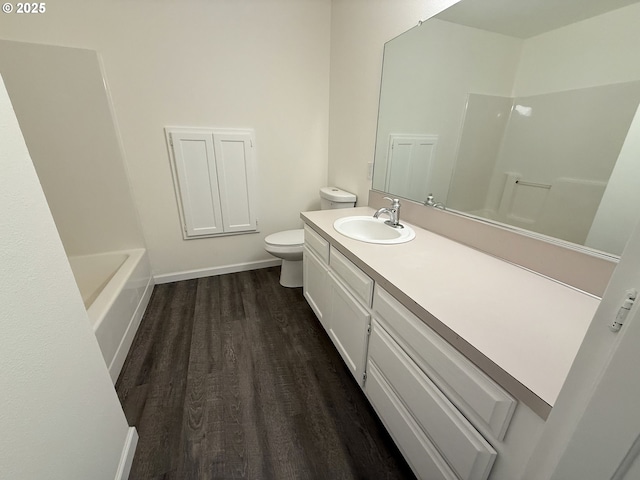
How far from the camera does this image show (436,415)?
2.52 feet

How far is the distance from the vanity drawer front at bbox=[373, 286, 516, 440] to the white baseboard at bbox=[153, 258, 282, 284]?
1.90 m

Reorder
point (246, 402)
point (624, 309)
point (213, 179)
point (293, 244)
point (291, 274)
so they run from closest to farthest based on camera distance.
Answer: point (624, 309)
point (246, 402)
point (293, 244)
point (213, 179)
point (291, 274)

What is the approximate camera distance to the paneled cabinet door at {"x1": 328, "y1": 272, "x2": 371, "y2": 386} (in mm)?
1147

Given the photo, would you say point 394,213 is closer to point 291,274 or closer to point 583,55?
point 583,55

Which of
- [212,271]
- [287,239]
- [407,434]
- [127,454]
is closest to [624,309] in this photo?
[407,434]

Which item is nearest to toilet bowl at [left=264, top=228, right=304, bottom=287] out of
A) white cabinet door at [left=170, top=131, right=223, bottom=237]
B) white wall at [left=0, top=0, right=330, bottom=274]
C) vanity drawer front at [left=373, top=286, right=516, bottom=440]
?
white wall at [left=0, top=0, right=330, bottom=274]

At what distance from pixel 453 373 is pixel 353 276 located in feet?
1.83

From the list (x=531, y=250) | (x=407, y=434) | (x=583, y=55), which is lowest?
(x=407, y=434)

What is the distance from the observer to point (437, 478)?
0.80 m

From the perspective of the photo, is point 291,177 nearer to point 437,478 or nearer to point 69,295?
point 69,295

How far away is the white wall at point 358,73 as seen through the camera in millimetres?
1529

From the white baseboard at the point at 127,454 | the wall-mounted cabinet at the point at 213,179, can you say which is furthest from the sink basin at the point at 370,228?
the white baseboard at the point at 127,454

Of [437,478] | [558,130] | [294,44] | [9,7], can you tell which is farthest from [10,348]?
[294,44]

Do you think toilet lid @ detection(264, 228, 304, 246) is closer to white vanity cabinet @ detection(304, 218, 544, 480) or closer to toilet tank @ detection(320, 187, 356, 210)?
toilet tank @ detection(320, 187, 356, 210)
